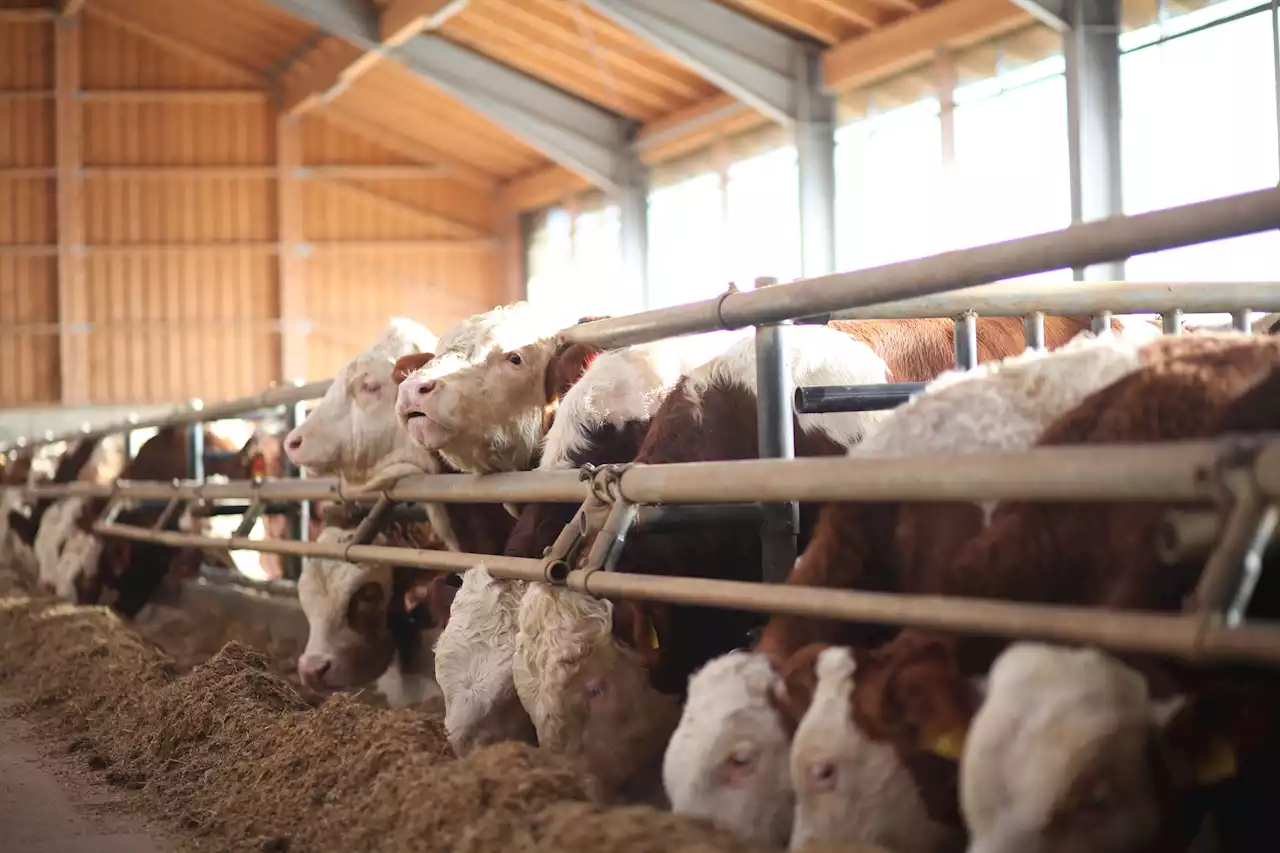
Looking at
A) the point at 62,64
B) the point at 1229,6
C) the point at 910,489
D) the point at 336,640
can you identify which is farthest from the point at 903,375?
the point at 62,64

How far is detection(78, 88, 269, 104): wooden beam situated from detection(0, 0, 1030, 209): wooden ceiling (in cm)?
23

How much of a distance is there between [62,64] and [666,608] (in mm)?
22413

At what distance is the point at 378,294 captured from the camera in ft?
78.5

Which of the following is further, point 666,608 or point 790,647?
point 666,608

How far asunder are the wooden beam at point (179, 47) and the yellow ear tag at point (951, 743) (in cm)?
2333

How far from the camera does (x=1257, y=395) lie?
7.68 feet

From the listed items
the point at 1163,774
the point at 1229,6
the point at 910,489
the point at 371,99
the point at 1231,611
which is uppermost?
the point at 371,99

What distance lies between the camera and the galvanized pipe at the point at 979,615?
5.84ft

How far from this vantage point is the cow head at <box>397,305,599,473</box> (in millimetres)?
4406

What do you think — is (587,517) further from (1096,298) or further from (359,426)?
(359,426)

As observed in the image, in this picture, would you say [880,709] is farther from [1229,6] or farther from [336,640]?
[1229,6]

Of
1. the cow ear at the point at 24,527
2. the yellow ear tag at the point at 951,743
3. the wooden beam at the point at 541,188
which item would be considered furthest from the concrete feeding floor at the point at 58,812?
the wooden beam at the point at 541,188

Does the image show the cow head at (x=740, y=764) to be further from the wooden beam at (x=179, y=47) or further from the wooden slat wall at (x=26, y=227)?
the wooden beam at (x=179, y=47)

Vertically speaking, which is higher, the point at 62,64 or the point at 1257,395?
the point at 62,64
